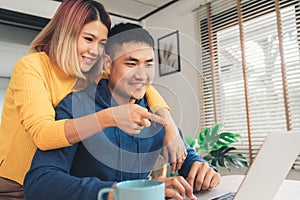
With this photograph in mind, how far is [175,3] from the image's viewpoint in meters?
2.65

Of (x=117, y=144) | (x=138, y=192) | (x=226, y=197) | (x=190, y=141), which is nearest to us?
(x=138, y=192)

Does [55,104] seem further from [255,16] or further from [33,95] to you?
[255,16]

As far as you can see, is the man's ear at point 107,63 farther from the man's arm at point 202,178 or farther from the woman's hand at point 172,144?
the man's arm at point 202,178

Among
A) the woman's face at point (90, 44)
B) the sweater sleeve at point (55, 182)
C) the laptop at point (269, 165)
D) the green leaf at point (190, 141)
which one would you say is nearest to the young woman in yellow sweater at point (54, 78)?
the woman's face at point (90, 44)

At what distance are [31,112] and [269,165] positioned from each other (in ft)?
1.75

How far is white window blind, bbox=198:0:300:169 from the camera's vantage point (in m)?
1.82

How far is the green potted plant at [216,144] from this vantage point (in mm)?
2023

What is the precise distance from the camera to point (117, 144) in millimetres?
862

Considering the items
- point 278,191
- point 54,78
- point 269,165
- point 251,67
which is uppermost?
point 251,67

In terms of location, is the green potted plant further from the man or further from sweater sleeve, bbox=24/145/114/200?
sweater sleeve, bbox=24/145/114/200

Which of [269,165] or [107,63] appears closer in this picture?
[269,165]

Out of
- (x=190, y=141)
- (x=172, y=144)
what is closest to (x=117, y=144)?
(x=172, y=144)

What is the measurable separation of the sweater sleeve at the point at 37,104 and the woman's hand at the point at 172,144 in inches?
12.3

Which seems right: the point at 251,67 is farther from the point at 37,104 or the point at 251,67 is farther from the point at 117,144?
the point at 37,104
